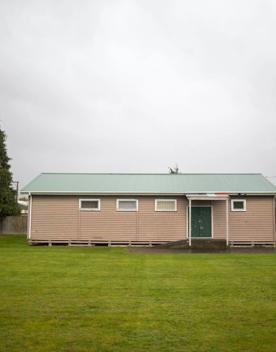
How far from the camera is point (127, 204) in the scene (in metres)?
22.4

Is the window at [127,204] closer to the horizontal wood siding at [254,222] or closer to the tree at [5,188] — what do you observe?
the horizontal wood siding at [254,222]

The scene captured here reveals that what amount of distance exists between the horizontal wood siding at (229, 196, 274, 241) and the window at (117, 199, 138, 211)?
5040mm

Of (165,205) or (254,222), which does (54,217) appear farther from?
(254,222)

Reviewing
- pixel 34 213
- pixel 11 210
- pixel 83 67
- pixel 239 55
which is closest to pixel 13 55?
pixel 83 67

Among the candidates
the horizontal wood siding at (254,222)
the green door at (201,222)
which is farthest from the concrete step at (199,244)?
the horizontal wood siding at (254,222)

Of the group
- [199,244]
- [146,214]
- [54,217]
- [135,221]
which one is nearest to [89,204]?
[54,217]

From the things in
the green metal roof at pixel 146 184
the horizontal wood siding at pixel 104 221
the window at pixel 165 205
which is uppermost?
the green metal roof at pixel 146 184

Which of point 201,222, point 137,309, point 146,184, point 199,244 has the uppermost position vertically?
point 146,184

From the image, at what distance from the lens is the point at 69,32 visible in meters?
19.0

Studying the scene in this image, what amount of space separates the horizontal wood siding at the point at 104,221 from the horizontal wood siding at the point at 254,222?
273cm

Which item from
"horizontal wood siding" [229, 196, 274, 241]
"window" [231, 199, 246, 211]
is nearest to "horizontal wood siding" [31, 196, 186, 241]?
"window" [231, 199, 246, 211]

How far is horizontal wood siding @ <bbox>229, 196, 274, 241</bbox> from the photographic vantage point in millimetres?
22047

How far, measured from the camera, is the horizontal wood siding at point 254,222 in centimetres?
2205

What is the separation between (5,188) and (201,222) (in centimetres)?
1667
